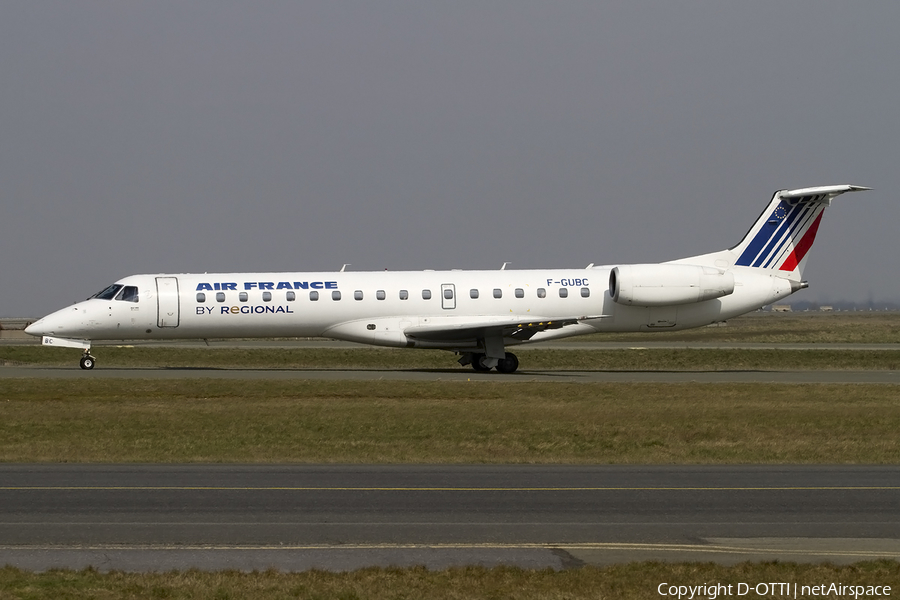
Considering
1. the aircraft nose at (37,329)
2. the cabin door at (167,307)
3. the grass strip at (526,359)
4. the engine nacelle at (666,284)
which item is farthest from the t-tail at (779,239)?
the aircraft nose at (37,329)

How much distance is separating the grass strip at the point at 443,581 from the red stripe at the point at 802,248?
27.6m

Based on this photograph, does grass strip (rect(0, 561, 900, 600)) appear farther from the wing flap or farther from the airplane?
the airplane

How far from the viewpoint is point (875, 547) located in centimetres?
941

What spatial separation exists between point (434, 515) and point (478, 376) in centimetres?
2072

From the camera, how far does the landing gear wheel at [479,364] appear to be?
33644 mm

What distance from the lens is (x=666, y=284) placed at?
33156mm

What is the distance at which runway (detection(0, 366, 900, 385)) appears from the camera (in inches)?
1174

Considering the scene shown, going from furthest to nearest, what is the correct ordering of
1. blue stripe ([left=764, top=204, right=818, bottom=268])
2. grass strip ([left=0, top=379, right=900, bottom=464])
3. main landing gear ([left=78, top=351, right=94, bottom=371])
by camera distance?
blue stripe ([left=764, top=204, right=818, bottom=268]) < main landing gear ([left=78, top=351, right=94, bottom=371]) < grass strip ([left=0, top=379, right=900, bottom=464])

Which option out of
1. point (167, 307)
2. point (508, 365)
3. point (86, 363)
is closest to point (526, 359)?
A: point (508, 365)

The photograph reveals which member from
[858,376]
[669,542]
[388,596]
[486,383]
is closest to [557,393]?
[486,383]

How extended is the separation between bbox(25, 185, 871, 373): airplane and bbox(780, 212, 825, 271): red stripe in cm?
5

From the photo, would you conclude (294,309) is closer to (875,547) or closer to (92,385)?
(92,385)

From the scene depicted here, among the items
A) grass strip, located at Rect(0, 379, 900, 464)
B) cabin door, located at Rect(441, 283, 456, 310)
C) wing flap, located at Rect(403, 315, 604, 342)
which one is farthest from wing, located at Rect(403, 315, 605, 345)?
grass strip, located at Rect(0, 379, 900, 464)

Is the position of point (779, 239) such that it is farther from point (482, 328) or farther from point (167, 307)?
point (167, 307)
